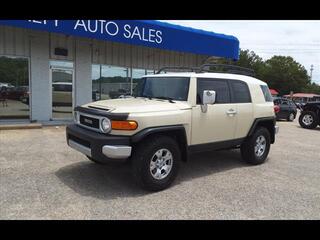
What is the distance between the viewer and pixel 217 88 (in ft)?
20.3

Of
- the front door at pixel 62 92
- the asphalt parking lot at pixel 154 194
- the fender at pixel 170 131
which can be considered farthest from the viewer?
the front door at pixel 62 92

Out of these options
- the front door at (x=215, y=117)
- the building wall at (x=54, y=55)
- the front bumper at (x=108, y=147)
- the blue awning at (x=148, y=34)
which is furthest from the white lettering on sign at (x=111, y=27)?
the front bumper at (x=108, y=147)

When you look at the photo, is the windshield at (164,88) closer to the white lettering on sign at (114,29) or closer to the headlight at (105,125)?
the headlight at (105,125)

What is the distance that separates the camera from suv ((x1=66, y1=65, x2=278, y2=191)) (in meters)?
4.79

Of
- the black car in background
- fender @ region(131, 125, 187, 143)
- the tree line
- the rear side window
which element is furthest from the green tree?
fender @ region(131, 125, 187, 143)

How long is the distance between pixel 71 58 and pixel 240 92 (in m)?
8.15

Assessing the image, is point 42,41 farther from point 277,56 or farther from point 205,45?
point 277,56

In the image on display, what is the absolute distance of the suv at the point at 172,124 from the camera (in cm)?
479

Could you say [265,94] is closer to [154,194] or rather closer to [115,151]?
[154,194]

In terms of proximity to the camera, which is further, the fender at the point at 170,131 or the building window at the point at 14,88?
the building window at the point at 14,88
